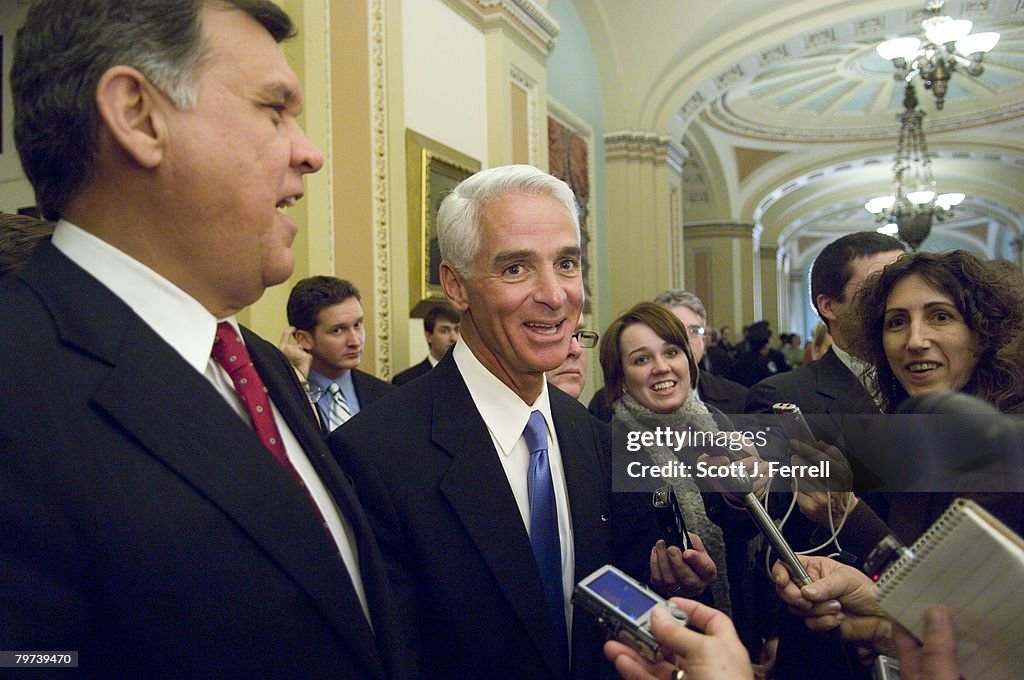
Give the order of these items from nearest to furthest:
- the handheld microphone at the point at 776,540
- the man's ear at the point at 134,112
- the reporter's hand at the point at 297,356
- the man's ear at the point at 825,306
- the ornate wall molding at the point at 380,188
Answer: the man's ear at the point at 134,112 < the handheld microphone at the point at 776,540 < the man's ear at the point at 825,306 < the reporter's hand at the point at 297,356 < the ornate wall molding at the point at 380,188

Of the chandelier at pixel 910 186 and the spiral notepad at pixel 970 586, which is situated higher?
the chandelier at pixel 910 186

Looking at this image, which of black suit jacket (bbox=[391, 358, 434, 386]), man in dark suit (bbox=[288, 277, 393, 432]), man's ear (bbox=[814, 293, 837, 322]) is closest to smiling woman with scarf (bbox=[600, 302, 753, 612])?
man's ear (bbox=[814, 293, 837, 322])

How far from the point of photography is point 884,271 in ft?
4.25

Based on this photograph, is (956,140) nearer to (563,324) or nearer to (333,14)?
(333,14)

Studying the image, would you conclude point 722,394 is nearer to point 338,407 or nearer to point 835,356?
point 835,356

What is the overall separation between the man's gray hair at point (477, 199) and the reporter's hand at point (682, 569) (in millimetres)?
603

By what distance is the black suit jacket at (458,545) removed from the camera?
1292mm

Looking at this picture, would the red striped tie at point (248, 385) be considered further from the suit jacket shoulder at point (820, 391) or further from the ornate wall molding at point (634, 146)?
the ornate wall molding at point (634, 146)

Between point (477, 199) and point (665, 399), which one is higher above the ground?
point (477, 199)

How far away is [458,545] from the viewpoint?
1.33 metres

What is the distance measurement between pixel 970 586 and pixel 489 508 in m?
0.74

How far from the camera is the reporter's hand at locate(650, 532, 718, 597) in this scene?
1317 mm

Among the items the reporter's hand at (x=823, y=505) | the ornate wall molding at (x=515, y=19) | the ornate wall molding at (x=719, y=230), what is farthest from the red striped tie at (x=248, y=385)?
the ornate wall molding at (x=719, y=230)

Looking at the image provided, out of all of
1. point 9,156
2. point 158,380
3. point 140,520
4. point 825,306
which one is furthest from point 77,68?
point 9,156
